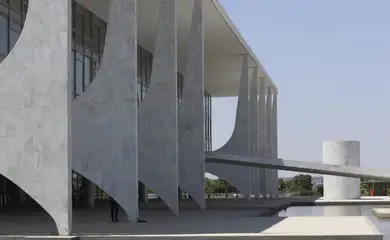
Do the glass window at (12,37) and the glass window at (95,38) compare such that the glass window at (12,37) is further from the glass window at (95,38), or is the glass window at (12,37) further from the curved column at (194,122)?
the curved column at (194,122)

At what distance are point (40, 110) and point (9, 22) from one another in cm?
777

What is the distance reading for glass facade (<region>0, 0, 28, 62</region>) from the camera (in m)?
20.8

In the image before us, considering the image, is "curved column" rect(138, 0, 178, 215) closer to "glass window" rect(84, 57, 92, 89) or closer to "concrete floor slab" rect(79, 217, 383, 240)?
"concrete floor slab" rect(79, 217, 383, 240)

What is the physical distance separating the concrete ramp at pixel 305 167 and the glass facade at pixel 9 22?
11723 mm

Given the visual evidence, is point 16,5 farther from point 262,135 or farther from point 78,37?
point 262,135

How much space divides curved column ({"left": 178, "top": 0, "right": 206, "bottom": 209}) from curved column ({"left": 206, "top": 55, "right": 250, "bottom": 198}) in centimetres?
978

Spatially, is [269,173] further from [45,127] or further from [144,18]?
[45,127]

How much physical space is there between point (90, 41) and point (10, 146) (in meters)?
13.2

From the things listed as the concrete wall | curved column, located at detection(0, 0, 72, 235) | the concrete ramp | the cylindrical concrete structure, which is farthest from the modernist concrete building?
the concrete wall

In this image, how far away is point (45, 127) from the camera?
14.4 metres

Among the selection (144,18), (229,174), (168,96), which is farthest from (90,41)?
(229,174)

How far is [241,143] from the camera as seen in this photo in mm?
37688

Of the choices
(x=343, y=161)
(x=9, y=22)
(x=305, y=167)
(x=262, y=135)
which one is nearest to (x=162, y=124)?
(x=9, y=22)

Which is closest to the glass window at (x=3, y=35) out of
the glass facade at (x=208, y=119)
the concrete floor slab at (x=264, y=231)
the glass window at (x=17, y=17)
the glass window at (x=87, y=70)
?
the glass window at (x=17, y=17)
